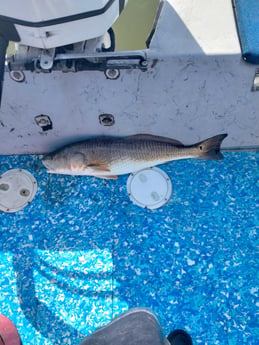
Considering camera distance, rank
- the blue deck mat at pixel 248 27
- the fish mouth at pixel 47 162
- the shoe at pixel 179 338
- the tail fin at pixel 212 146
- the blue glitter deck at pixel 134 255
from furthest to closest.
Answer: the fish mouth at pixel 47 162
the tail fin at pixel 212 146
the blue glitter deck at pixel 134 255
the shoe at pixel 179 338
the blue deck mat at pixel 248 27

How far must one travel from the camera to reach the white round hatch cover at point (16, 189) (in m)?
2.71

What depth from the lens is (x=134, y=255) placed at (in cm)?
253

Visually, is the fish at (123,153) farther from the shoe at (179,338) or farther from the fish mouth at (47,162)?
the shoe at (179,338)

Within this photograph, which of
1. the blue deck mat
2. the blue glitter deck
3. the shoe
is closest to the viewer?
the blue deck mat

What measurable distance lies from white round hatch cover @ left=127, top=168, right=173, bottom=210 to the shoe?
33.1 inches

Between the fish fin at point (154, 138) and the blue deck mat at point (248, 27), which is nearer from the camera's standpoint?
the blue deck mat at point (248, 27)

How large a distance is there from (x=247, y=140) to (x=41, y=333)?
192 centimetres

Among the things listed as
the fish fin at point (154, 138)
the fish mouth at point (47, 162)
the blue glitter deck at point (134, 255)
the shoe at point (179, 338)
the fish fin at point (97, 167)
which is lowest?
the shoe at point (179, 338)

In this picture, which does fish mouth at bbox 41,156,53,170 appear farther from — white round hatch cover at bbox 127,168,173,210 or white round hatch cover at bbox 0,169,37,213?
white round hatch cover at bbox 127,168,173,210

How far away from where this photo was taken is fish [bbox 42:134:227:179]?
2.61 metres

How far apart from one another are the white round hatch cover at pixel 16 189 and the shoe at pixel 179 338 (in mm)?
1349

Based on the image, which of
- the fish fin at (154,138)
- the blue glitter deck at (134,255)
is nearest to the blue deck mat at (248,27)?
the fish fin at (154,138)

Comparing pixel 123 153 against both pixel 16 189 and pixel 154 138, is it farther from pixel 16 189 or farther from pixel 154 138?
pixel 16 189

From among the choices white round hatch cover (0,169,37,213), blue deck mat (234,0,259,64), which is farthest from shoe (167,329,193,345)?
blue deck mat (234,0,259,64)
